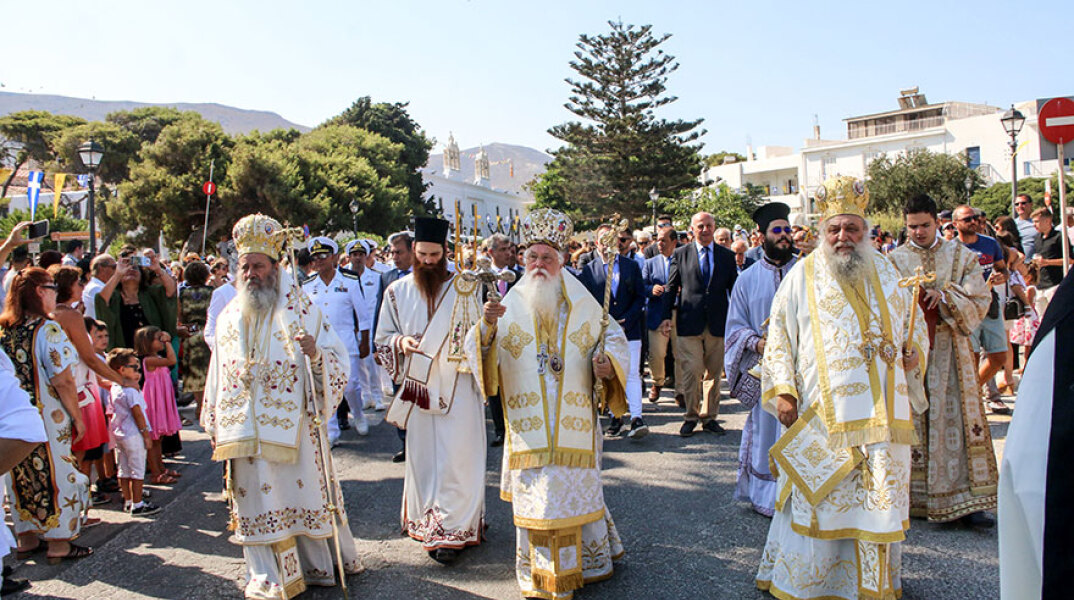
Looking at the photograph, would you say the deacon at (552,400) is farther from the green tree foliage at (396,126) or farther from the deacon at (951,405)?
the green tree foliage at (396,126)

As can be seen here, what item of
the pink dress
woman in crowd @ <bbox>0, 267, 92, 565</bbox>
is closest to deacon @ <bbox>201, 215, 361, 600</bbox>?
woman in crowd @ <bbox>0, 267, 92, 565</bbox>

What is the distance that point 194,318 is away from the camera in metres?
9.20

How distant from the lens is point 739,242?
444 inches

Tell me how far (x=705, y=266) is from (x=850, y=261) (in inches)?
160

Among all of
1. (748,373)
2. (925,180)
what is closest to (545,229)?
(748,373)

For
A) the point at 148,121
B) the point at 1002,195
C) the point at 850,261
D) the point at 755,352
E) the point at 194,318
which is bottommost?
the point at 755,352

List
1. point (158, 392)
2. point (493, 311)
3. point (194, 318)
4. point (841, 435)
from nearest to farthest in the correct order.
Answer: point (841, 435) → point (493, 311) → point (158, 392) → point (194, 318)

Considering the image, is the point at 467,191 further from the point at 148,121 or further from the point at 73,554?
the point at 73,554

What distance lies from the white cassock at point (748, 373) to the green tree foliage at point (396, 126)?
62.1 metres

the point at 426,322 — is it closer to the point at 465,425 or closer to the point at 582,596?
the point at 465,425

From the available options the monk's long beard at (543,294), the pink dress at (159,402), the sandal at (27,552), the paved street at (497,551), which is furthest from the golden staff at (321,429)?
the pink dress at (159,402)

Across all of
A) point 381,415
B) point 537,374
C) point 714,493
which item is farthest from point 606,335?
point 381,415

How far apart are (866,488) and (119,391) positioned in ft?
18.2

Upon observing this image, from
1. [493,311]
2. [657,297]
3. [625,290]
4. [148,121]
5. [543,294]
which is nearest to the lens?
[493,311]
